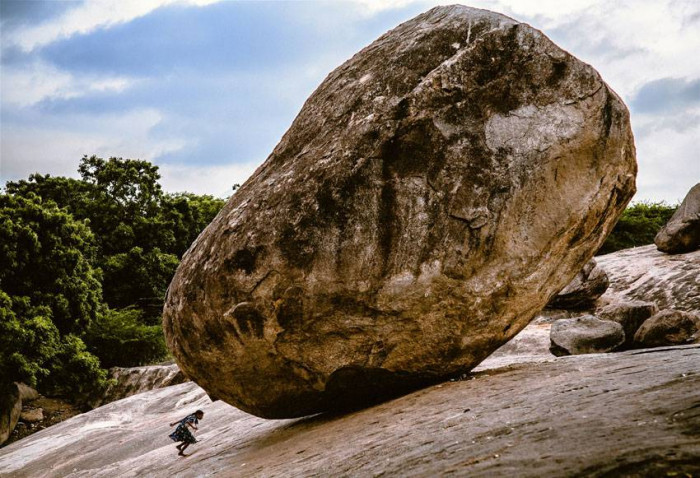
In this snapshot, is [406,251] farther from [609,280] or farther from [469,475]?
[609,280]

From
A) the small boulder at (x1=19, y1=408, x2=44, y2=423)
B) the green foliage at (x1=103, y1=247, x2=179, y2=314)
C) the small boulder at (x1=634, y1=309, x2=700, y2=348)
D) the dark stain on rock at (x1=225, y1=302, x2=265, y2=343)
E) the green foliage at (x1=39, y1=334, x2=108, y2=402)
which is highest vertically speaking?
the green foliage at (x1=103, y1=247, x2=179, y2=314)

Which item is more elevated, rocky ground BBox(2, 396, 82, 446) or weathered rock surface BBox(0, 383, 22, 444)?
weathered rock surface BBox(0, 383, 22, 444)

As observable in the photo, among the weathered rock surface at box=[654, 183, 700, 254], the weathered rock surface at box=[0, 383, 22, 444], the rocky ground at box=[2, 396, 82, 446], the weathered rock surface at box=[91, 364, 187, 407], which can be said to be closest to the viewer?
the weathered rock surface at box=[0, 383, 22, 444]

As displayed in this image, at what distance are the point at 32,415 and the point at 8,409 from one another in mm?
2366

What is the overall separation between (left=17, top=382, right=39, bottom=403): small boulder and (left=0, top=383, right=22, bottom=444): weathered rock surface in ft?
7.99

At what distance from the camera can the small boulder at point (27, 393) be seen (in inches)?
777

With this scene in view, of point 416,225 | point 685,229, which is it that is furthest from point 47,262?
point 685,229

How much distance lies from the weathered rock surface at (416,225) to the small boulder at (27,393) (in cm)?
1646

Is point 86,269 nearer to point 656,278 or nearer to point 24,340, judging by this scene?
point 24,340

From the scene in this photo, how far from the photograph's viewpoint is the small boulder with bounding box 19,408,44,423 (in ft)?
61.8

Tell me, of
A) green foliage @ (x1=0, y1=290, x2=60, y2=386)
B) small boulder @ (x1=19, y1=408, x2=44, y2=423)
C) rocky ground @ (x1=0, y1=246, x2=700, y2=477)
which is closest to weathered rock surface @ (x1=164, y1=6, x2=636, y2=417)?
rocky ground @ (x1=0, y1=246, x2=700, y2=477)

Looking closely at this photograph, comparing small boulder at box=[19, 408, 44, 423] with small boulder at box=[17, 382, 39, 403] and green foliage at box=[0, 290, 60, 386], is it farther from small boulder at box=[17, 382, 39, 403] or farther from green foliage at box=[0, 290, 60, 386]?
green foliage at box=[0, 290, 60, 386]

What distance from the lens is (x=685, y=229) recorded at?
17391 millimetres

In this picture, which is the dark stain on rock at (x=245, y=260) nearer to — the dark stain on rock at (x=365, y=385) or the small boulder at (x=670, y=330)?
the dark stain on rock at (x=365, y=385)
